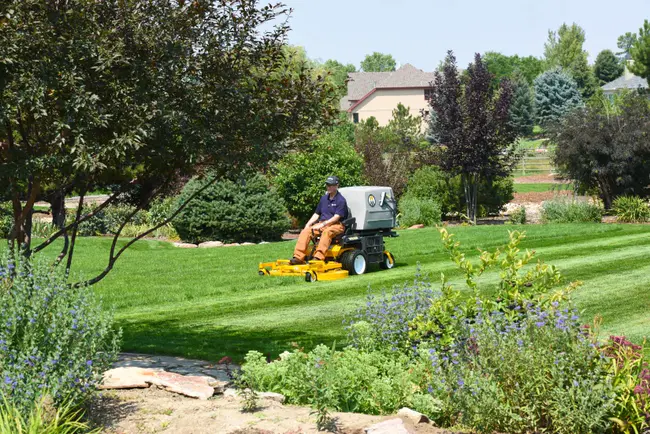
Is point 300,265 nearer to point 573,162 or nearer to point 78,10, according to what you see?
point 78,10

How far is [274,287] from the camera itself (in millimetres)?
13859

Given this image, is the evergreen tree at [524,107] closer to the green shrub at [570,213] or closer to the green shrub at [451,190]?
the green shrub at [451,190]

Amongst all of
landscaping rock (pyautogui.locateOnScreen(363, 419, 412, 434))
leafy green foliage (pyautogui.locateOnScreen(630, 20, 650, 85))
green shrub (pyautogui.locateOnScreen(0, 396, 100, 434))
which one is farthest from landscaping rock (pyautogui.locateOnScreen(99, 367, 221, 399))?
leafy green foliage (pyautogui.locateOnScreen(630, 20, 650, 85))

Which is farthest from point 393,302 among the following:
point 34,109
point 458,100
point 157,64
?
point 458,100

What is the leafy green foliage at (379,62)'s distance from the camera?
525 feet

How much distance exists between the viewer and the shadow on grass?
8805 mm

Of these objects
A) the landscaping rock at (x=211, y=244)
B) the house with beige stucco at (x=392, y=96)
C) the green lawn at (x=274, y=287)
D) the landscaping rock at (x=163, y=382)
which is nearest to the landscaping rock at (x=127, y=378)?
the landscaping rock at (x=163, y=382)

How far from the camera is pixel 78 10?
669 cm

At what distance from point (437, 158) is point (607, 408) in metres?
21.3

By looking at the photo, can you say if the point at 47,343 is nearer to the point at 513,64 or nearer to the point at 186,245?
the point at 186,245

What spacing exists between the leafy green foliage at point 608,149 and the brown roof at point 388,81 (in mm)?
56973

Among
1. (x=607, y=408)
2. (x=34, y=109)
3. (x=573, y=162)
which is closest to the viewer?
(x=607, y=408)

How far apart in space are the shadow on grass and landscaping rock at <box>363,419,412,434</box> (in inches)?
127

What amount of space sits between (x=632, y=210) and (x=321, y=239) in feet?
39.4
